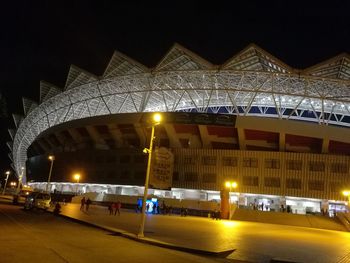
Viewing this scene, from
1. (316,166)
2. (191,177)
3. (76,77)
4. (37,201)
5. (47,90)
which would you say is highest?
(47,90)

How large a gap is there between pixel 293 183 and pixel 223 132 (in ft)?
42.2

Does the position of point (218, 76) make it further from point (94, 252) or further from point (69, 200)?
point (94, 252)

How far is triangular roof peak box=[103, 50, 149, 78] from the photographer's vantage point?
54972 millimetres

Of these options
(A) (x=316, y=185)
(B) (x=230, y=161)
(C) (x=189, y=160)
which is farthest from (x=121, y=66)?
(A) (x=316, y=185)

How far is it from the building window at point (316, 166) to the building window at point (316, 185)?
1787 mm

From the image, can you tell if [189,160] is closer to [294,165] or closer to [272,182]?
[272,182]

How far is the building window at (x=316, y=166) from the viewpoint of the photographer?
171 ft

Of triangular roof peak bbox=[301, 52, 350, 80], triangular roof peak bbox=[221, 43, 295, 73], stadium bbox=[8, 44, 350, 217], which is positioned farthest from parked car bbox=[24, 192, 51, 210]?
triangular roof peak bbox=[301, 52, 350, 80]

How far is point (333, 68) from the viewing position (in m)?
47.9

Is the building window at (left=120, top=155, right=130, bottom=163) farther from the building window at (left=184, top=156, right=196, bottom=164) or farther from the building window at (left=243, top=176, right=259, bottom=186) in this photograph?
the building window at (left=243, top=176, right=259, bottom=186)

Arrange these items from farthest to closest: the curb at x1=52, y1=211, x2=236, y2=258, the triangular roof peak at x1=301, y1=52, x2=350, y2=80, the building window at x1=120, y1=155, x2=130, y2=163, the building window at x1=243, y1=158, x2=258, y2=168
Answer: the building window at x1=120, y1=155, x2=130, y2=163, the building window at x1=243, y1=158, x2=258, y2=168, the triangular roof peak at x1=301, y1=52, x2=350, y2=80, the curb at x1=52, y1=211, x2=236, y2=258

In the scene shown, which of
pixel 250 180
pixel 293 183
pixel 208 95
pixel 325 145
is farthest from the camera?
pixel 208 95

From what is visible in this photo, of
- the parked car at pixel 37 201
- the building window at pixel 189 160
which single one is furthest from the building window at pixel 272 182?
the parked car at pixel 37 201

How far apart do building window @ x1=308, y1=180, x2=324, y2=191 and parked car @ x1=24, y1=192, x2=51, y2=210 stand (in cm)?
3775
